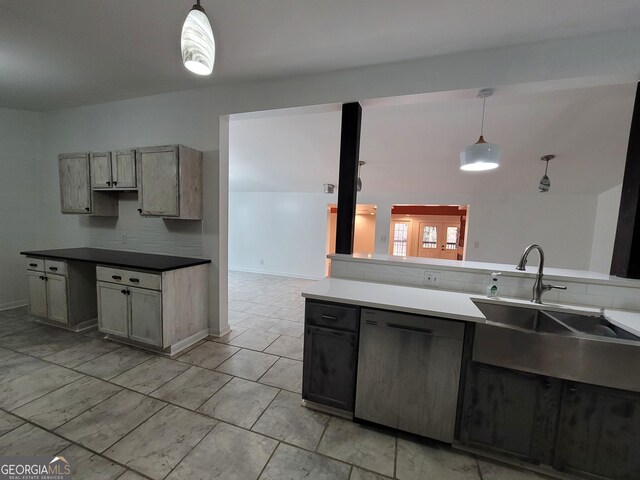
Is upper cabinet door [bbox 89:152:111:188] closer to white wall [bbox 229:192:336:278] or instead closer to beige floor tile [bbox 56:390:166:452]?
beige floor tile [bbox 56:390:166:452]

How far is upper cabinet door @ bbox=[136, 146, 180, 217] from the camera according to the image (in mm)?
2539

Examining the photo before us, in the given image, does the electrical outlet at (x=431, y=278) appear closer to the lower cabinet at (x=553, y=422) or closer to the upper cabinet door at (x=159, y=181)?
the lower cabinet at (x=553, y=422)

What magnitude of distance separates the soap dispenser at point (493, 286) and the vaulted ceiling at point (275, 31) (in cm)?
172

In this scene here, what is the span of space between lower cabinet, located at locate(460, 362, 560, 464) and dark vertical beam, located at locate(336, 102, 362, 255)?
143 cm

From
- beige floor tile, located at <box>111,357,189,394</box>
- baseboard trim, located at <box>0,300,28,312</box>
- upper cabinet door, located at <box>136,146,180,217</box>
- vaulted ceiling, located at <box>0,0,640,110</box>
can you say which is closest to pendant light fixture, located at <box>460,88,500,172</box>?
vaulted ceiling, located at <box>0,0,640,110</box>

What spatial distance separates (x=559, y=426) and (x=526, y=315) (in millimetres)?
642

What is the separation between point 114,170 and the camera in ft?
9.20

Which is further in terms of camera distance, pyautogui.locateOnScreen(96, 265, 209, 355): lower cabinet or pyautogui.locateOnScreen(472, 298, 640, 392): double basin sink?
pyautogui.locateOnScreen(96, 265, 209, 355): lower cabinet

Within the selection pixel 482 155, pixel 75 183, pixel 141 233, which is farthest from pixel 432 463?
pixel 75 183

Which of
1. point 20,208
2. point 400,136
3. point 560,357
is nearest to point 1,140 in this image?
point 20,208

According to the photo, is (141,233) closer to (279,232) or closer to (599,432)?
(279,232)

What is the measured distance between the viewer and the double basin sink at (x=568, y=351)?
1.21m

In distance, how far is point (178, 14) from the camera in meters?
1.71

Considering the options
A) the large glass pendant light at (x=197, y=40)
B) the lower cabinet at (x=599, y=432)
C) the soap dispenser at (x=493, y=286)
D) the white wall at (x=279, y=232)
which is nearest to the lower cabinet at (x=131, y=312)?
the large glass pendant light at (x=197, y=40)
